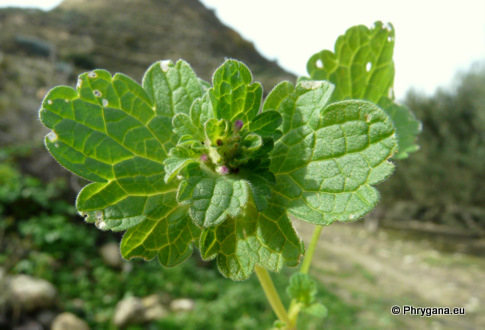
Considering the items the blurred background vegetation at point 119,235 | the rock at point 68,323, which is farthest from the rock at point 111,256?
the rock at point 68,323

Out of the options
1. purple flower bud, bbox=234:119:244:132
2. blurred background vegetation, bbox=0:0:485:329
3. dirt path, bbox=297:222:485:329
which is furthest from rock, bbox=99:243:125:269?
purple flower bud, bbox=234:119:244:132

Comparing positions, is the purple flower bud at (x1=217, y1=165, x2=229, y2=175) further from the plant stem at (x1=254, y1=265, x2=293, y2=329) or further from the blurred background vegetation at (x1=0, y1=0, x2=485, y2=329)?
the blurred background vegetation at (x1=0, y1=0, x2=485, y2=329)

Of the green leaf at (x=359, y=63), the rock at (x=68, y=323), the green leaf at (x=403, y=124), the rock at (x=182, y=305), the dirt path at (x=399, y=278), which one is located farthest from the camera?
the dirt path at (x=399, y=278)

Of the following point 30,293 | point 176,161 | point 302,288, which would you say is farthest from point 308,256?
point 30,293

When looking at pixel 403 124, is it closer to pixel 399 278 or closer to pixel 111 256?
pixel 111 256

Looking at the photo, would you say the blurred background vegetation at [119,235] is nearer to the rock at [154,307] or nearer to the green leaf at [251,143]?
the rock at [154,307]

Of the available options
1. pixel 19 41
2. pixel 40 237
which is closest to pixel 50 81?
pixel 19 41
